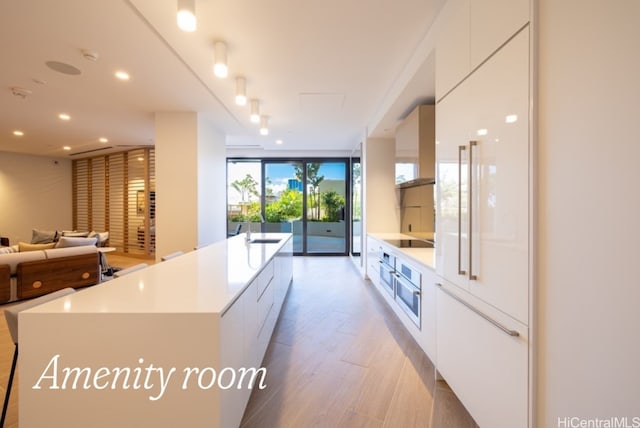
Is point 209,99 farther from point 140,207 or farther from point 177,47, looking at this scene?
point 140,207

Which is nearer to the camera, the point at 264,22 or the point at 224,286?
the point at 224,286

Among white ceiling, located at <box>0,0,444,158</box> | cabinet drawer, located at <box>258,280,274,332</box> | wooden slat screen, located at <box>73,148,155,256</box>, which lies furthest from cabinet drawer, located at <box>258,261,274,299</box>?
wooden slat screen, located at <box>73,148,155,256</box>

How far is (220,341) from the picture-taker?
110cm

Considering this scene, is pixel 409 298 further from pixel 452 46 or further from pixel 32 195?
pixel 32 195

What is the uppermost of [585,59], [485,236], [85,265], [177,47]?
[177,47]

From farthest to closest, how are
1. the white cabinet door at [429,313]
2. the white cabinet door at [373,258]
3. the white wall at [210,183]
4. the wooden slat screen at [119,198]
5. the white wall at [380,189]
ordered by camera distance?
the wooden slat screen at [119,198], the white wall at [380,189], the white wall at [210,183], the white cabinet door at [373,258], the white cabinet door at [429,313]

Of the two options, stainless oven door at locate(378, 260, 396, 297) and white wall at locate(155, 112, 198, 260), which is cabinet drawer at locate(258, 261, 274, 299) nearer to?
stainless oven door at locate(378, 260, 396, 297)

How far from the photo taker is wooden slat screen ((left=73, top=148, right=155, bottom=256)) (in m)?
6.51

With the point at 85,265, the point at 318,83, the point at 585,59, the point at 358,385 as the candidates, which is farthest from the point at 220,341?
the point at 85,265

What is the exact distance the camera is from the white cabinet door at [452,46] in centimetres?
158

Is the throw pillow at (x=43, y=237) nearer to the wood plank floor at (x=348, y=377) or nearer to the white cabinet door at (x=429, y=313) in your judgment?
the wood plank floor at (x=348, y=377)

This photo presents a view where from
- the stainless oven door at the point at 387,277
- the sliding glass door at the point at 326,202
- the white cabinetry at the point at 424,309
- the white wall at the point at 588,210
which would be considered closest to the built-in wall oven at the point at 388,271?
the stainless oven door at the point at 387,277

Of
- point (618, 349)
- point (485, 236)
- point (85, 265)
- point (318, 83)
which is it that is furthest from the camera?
point (85, 265)

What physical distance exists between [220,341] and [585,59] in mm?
1695
